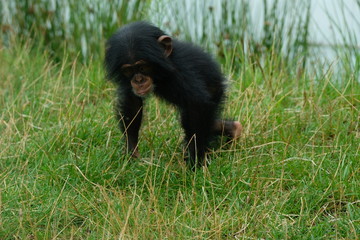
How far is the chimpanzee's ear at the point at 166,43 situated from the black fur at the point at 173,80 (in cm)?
4

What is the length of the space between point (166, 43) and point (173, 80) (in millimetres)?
313

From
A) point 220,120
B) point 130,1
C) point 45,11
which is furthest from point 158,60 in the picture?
point 45,11

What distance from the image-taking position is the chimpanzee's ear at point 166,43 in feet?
17.6

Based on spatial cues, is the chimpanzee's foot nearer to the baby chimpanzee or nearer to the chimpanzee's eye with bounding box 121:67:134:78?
the baby chimpanzee

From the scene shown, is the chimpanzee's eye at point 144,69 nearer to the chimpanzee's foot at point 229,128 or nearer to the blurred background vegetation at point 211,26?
the chimpanzee's foot at point 229,128

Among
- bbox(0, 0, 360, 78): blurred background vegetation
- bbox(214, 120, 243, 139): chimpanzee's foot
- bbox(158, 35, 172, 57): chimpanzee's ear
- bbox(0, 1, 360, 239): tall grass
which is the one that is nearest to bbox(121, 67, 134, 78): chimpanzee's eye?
bbox(158, 35, 172, 57): chimpanzee's ear

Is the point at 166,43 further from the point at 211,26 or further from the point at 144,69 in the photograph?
the point at 211,26

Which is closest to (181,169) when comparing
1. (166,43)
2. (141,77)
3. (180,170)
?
(180,170)

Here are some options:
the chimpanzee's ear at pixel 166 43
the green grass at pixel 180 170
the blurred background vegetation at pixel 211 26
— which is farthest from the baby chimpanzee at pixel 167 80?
the blurred background vegetation at pixel 211 26

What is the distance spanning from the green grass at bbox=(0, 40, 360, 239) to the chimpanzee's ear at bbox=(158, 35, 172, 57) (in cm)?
81

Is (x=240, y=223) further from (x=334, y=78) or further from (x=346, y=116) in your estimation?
(x=334, y=78)

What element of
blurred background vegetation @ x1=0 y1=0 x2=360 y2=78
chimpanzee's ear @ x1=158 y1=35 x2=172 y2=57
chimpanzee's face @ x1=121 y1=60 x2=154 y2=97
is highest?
chimpanzee's ear @ x1=158 y1=35 x2=172 y2=57

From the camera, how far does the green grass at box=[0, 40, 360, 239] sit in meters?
4.60

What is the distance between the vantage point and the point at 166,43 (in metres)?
5.43
